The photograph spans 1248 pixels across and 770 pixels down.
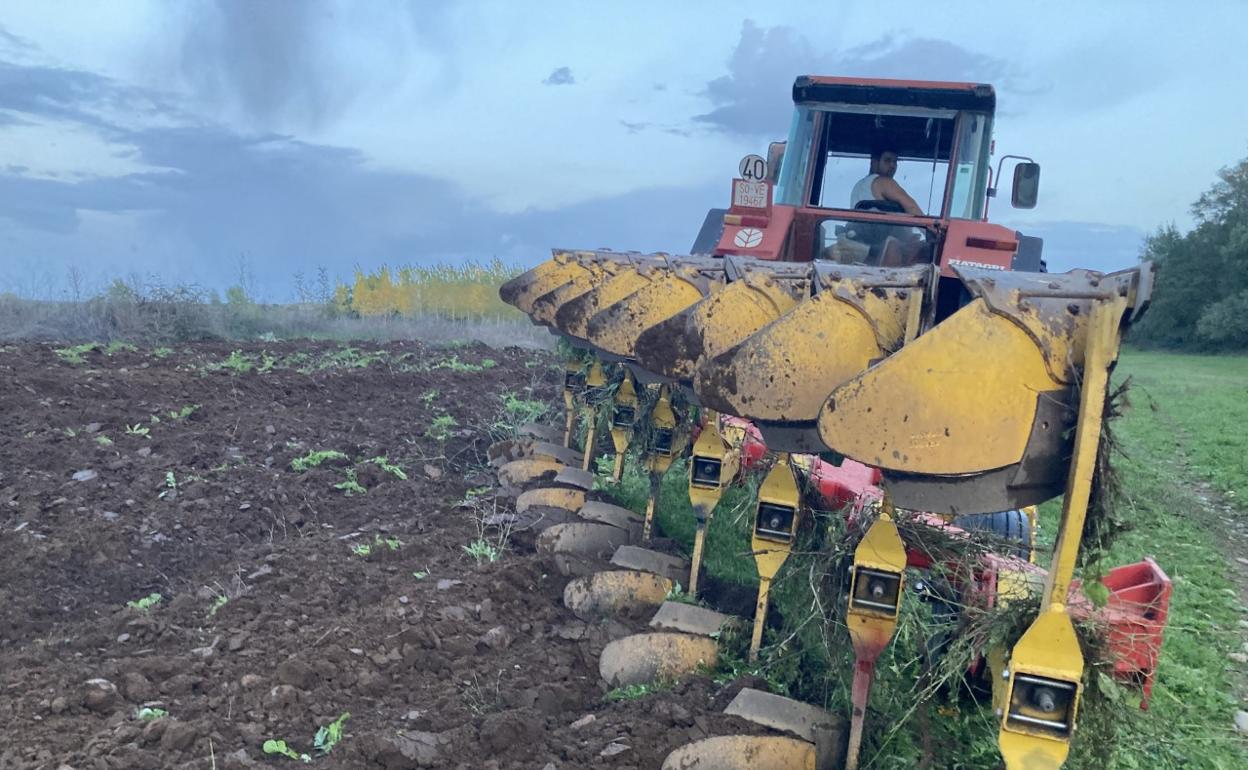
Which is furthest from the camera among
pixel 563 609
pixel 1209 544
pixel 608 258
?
pixel 1209 544

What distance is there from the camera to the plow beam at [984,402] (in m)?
2.06

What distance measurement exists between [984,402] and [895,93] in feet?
15.2

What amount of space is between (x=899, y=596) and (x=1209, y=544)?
218 inches

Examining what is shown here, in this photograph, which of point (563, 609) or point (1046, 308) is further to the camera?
point (563, 609)

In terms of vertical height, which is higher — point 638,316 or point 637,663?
point 638,316

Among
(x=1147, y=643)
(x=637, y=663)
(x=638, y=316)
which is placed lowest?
(x=637, y=663)

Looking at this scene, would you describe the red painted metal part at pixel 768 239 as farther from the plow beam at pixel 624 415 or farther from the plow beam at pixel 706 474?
the plow beam at pixel 706 474

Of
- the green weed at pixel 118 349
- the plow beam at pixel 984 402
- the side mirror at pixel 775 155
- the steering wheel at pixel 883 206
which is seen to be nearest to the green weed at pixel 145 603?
the plow beam at pixel 984 402

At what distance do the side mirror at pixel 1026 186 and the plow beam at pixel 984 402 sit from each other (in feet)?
16.2

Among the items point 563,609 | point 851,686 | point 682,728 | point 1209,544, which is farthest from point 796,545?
point 1209,544

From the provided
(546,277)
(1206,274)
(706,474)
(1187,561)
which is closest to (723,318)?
(706,474)

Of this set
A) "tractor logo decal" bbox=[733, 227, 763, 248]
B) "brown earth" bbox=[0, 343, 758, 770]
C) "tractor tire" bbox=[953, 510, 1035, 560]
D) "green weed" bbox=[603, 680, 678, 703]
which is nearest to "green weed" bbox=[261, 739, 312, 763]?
"brown earth" bbox=[0, 343, 758, 770]

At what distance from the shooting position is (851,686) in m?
2.96

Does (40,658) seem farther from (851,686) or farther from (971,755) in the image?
(971,755)
